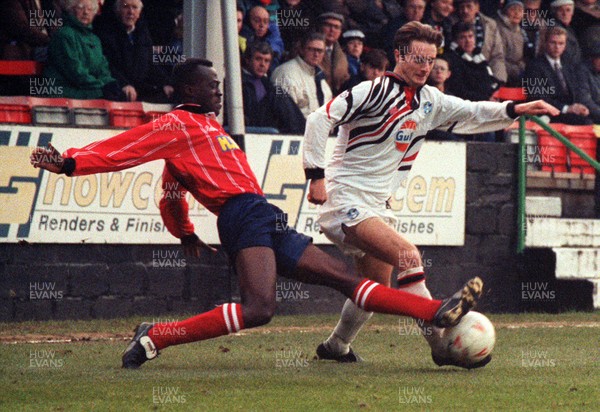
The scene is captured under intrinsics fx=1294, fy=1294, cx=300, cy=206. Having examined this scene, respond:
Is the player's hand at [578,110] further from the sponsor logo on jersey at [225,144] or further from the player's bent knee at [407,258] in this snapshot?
the sponsor logo on jersey at [225,144]

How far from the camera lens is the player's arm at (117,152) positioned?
721cm

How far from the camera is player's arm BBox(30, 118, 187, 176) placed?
23.7 ft

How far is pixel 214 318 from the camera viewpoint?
749 cm

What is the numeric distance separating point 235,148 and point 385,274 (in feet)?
4.29

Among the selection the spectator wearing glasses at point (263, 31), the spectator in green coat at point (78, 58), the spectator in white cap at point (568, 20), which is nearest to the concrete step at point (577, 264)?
the spectator in white cap at point (568, 20)

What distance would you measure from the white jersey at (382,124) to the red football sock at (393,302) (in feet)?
2.75

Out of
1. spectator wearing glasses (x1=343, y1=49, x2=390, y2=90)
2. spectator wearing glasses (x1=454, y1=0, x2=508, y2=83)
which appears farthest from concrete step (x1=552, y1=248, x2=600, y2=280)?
spectator wearing glasses (x1=343, y1=49, x2=390, y2=90)

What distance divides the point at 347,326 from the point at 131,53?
5.25m

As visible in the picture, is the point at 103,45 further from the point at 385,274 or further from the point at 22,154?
the point at 385,274

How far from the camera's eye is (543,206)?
1428 cm

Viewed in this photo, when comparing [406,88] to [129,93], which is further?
[129,93]

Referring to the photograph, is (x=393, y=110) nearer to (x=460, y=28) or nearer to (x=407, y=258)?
(x=407, y=258)

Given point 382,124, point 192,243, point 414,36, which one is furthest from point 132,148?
point 414,36

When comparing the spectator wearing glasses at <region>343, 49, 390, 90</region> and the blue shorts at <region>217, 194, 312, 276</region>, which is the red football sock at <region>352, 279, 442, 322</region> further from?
the spectator wearing glasses at <region>343, 49, 390, 90</region>
